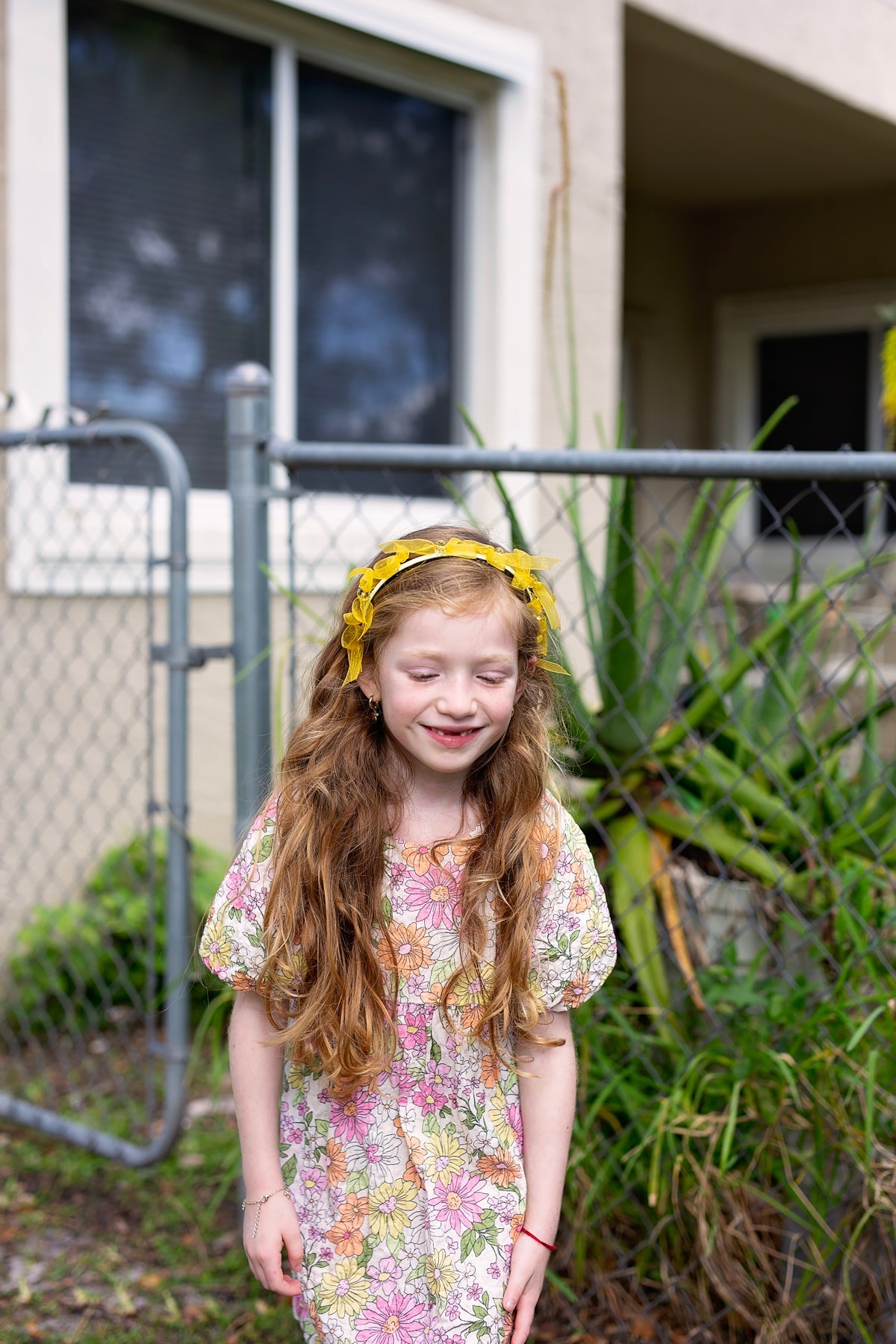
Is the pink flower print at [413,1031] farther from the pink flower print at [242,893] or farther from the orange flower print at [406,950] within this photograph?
the pink flower print at [242,893]

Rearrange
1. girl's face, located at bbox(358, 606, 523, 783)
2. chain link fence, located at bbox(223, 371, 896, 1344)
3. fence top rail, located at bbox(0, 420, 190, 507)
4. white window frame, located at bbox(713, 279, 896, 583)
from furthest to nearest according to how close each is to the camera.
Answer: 1. white window frame, located at bbox(713, 279, 896, 583)
2. fence top rail, located at bbox(0, 420, 190, 507)
3. chain link fence, located at bbox(223, 371, 896, 1344)
4. girl's face, located at bbox(358, 606, 523, 783)

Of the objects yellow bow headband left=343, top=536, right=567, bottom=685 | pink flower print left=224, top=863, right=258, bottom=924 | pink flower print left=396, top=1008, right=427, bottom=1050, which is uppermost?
yellow bow headband left=343, top=536, right=567, bottom=685

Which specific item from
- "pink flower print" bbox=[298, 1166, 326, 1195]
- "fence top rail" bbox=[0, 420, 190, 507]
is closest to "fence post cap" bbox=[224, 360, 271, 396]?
"fence top rail" bbox=[0, 420, 190, 507]

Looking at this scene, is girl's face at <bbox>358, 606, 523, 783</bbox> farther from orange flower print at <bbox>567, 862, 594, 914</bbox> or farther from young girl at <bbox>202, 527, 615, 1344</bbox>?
orange flower print at <bbox>567, 862, 594, 914</bbox>

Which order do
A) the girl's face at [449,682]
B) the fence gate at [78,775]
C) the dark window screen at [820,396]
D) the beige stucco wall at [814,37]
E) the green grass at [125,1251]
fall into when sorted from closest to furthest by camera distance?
the girl's face at [449,682]
the green grass at [125,1251]
the fence gate at [78,775]
the beige stucco wall at [814,37]
the dark window screen at [820,396]

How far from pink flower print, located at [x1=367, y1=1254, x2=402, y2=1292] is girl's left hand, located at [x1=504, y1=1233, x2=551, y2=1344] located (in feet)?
0.43

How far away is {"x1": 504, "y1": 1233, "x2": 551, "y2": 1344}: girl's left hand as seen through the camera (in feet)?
5.06

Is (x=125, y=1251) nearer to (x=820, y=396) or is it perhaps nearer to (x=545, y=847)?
(x=545, y=847)

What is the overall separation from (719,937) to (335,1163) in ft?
3.73

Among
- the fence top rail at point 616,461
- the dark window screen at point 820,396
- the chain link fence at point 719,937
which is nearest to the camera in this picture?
the fence top rail at point 616,461

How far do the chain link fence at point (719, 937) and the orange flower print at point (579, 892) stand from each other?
37cm

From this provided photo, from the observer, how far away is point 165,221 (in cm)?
426

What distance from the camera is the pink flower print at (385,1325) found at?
157 cm

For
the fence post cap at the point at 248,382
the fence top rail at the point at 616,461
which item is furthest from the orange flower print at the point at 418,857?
the fence post cap at the point at 248,382
